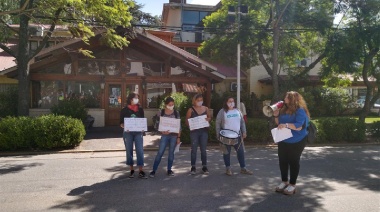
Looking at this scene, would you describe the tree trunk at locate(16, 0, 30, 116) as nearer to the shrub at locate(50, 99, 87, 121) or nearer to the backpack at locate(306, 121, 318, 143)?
the shrub at locate(50, 99, 87, 121)

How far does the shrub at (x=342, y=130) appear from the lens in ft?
41.8

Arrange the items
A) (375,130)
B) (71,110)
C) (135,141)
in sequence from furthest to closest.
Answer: (71,110)
(375,130)
(135,141)

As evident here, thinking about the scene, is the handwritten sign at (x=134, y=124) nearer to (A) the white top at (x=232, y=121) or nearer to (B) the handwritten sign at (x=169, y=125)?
(B) the handwritten sign at (x=169, y=125)

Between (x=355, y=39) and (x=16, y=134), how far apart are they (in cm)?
1307

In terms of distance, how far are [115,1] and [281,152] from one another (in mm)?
7913

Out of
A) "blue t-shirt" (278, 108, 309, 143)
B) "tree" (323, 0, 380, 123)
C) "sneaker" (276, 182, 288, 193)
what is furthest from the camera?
"tree" (323, 0, 380, 123)

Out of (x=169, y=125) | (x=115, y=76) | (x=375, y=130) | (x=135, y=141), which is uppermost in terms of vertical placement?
(x=115, y=76)

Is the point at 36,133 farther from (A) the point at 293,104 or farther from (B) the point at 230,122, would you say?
(A) the point at 293,104

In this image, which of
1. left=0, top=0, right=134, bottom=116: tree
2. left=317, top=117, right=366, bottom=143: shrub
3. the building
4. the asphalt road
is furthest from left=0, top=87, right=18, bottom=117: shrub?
left=317, top=117, right=366, bottom=143: shrub

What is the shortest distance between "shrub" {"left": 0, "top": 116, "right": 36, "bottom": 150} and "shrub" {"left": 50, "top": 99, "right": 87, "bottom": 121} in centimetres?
410

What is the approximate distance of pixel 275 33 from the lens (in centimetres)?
1428

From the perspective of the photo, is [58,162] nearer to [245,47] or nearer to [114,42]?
[114,42]

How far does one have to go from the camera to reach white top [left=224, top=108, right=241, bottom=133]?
6.80 meters

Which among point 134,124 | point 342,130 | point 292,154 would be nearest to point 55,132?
point 134,124
